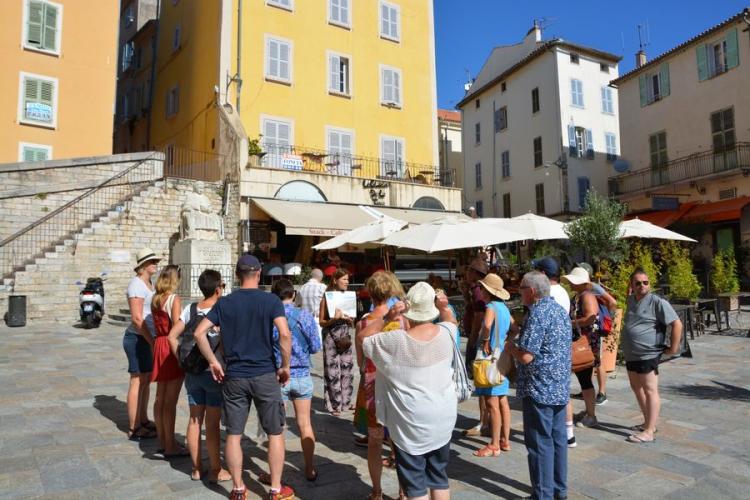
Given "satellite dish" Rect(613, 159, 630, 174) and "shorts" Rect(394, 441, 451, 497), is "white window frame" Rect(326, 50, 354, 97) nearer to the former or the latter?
"satellite dish" Rect(613, 159, 630, 174)

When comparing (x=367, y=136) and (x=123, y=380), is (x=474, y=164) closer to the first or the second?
(x=367, y=136)

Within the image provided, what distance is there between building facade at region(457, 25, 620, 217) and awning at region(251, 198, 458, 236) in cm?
1278

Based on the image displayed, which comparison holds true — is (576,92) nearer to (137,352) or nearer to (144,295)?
(144,295)

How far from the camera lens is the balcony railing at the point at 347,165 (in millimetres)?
19594

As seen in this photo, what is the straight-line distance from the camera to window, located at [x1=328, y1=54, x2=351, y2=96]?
22.2m

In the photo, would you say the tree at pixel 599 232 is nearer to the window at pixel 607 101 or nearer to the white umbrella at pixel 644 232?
the white umbrella at pixel 644 232

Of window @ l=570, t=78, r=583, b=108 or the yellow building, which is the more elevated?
window @ l=570, t=78, r=583, b=108

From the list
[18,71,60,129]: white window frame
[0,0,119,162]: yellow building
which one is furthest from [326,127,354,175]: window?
[18,71,60,129]: white window frame

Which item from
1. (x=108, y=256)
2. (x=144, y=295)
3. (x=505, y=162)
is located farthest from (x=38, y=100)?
(x=505, y=162)

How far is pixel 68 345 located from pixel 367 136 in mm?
15494

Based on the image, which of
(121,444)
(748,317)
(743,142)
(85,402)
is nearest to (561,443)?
(121,444)

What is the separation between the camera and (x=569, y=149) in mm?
29203

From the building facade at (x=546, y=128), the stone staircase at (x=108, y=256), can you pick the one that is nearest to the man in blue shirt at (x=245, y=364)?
the stone staircase at (x=108, y=256)

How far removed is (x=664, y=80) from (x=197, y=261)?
920 inches
